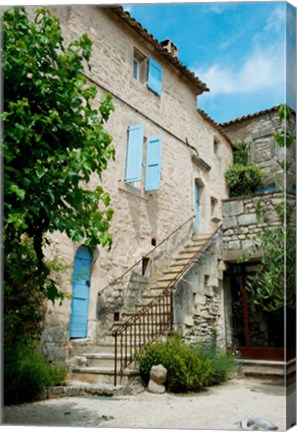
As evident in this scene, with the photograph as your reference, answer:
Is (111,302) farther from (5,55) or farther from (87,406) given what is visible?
(5,55)

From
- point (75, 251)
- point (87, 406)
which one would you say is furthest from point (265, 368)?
point (75, 251)

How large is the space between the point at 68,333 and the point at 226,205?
398 cm

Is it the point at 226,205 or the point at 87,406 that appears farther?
the point at 226,205

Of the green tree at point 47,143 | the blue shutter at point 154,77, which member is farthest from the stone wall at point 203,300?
the green tree at point 47,143

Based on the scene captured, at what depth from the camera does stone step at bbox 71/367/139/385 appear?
5770mm

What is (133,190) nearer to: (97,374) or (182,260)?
(182,260)

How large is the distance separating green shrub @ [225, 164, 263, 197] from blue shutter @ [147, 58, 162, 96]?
12.2 feet

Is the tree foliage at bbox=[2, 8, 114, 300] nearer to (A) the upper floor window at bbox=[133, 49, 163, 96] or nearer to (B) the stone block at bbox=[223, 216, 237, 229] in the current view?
(B) the stone block at bbox=[223, 216, 237, 229]

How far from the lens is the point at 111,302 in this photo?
709 centimetres

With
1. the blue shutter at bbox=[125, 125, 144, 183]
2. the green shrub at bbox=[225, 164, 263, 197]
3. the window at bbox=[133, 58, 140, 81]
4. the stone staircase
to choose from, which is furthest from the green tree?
the green shrub at bbox=[225, 164, 263, 197]

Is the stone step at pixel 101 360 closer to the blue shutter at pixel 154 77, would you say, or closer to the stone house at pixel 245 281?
the stone house at pixel 245 281

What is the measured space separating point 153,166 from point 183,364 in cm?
398

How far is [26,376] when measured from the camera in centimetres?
499

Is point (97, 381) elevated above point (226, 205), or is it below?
below
